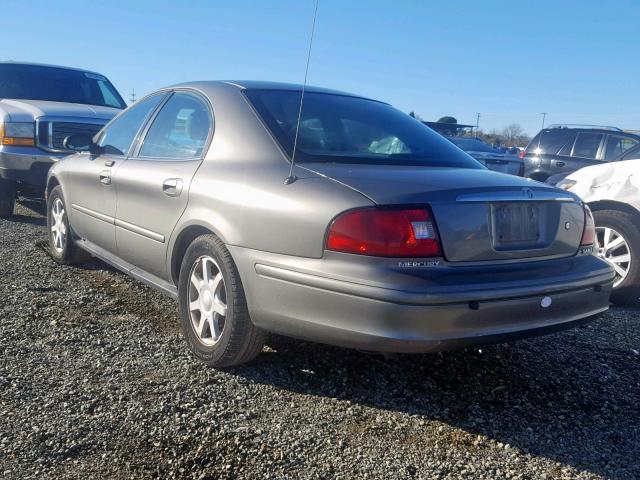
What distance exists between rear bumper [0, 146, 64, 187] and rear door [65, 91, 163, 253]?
2.28 meters

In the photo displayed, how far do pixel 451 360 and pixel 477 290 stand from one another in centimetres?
102

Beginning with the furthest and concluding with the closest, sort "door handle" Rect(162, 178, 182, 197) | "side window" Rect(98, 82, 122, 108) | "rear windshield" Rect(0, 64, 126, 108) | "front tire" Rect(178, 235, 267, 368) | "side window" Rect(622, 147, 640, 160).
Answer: "side window" Rect(98, 82, 122, 108) < "rear windshield" Rect(0, 64, 126, 108) < "side window" Rect(622, 147, 640, 160) < "door handle" Rect(162, 178, 182, 197) < "front tire" Rect(178, 235, 267, 368)

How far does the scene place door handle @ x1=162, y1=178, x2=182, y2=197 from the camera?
3.49 metres

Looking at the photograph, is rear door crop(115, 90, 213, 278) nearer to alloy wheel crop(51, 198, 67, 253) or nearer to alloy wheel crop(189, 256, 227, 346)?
alloy wheel crop(189, 256, 227, 346)

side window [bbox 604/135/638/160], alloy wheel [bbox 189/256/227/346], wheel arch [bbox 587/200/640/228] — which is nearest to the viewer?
alloy wheel [bbox 189/256/227/346]

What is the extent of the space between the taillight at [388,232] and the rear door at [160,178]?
118 cm

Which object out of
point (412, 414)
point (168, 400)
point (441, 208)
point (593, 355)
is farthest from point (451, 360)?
point (168, 400)

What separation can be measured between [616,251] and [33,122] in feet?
20.5

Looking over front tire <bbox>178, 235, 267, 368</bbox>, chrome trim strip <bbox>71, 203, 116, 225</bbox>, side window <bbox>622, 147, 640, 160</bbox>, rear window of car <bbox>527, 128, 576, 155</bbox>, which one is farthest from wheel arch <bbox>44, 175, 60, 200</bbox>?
rear window of car <bbox>527, 128, 576, 155</bbox>

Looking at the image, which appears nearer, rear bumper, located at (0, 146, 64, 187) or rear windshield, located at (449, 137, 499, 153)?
rear bumper, located at (0, 146, 64, 187)

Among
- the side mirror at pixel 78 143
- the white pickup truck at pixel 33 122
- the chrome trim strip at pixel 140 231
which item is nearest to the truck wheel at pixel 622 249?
the chrome trim strip at pixel 140 231

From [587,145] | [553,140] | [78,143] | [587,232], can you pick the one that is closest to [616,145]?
[587,145]

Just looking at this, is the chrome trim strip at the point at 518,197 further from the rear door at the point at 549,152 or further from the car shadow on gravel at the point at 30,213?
the rear door at the point at 549,152

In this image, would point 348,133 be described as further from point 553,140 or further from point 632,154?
point 553,140
